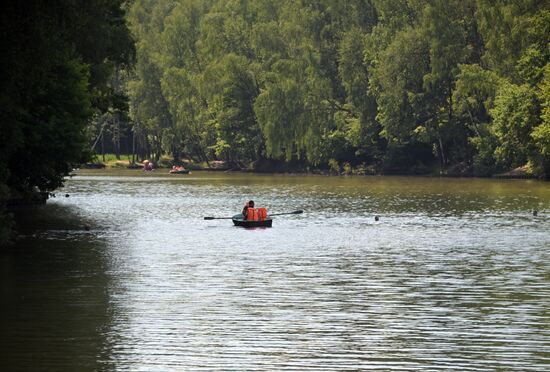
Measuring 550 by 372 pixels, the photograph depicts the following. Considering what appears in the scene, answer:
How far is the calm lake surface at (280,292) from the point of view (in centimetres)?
2520

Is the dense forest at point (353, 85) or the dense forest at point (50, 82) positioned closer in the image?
the dense forest at point (50, 82)

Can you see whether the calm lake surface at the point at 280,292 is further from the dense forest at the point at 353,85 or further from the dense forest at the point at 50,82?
the dense forest at the point at 353,85

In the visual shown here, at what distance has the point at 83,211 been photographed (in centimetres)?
7188

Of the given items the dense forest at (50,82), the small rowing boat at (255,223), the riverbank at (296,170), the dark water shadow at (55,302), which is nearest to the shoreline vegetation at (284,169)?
the riverbank at (296,170)

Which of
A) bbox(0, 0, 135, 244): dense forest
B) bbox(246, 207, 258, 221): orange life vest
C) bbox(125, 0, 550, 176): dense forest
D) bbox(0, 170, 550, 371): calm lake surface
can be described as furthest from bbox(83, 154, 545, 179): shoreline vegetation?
bbox(0, 170, 550, 371): calm lake surface

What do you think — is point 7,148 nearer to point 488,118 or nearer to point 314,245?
point 314,245

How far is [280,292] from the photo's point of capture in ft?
114

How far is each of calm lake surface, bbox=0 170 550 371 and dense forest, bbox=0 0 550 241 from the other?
1561 cm

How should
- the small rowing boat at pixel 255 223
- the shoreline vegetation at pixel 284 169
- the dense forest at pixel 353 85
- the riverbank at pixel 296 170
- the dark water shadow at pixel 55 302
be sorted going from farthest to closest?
the shoreline vegetation at pixel 284 169
the riverbank at pixel 296 170
the dense forest at pixel 353 85
the small rowing boat at pixel 255 223
the dark water shadow at pixel 55 302

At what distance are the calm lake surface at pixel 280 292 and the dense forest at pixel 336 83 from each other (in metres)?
15.6

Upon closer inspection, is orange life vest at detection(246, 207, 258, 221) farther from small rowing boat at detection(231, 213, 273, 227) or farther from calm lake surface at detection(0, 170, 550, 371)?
calm lake surface at detection(0, 170, 550, 371)

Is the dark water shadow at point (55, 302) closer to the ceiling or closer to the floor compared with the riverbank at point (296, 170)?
closer to the floor

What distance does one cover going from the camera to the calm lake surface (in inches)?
992

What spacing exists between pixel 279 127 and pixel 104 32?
70930 mm
